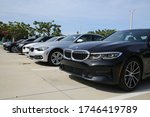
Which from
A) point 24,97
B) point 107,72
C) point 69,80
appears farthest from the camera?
point 69,80

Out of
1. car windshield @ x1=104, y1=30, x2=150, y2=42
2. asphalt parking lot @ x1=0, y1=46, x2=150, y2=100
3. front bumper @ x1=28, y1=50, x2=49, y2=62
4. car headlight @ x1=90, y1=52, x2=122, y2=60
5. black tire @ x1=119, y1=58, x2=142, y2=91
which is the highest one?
car windshield @ x1=104, y1=30, x2=150, y2=42

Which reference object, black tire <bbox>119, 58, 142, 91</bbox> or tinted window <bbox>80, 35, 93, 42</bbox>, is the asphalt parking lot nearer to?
black tire <bbox>119, 58, 142, 91</bbox>

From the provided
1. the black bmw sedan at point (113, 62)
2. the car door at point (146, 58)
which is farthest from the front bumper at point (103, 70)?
the car door at point (146, 58)

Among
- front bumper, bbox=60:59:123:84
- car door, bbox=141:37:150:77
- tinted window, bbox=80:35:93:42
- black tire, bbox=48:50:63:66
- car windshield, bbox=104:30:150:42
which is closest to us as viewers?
front bumper, bbox=60:59:123:84

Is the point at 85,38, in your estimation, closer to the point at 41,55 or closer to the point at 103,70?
the point at 41,55


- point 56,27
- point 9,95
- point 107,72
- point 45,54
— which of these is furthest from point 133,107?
point 56,27

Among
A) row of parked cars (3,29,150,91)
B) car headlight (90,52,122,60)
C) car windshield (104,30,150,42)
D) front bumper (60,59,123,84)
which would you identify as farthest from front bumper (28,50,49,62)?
car headlight (90,52,122,60)

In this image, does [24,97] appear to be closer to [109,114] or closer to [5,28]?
[109,114]

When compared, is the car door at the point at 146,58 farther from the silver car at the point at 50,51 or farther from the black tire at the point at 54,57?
the black tire at the point at 54,57

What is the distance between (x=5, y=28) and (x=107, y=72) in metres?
55.6

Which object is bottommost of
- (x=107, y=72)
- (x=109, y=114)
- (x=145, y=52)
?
(x=109, y=114)

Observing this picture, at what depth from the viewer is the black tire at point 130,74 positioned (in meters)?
4.82

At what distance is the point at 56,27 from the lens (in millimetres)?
53156

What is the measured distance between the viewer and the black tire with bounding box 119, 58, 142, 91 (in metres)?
4.82
